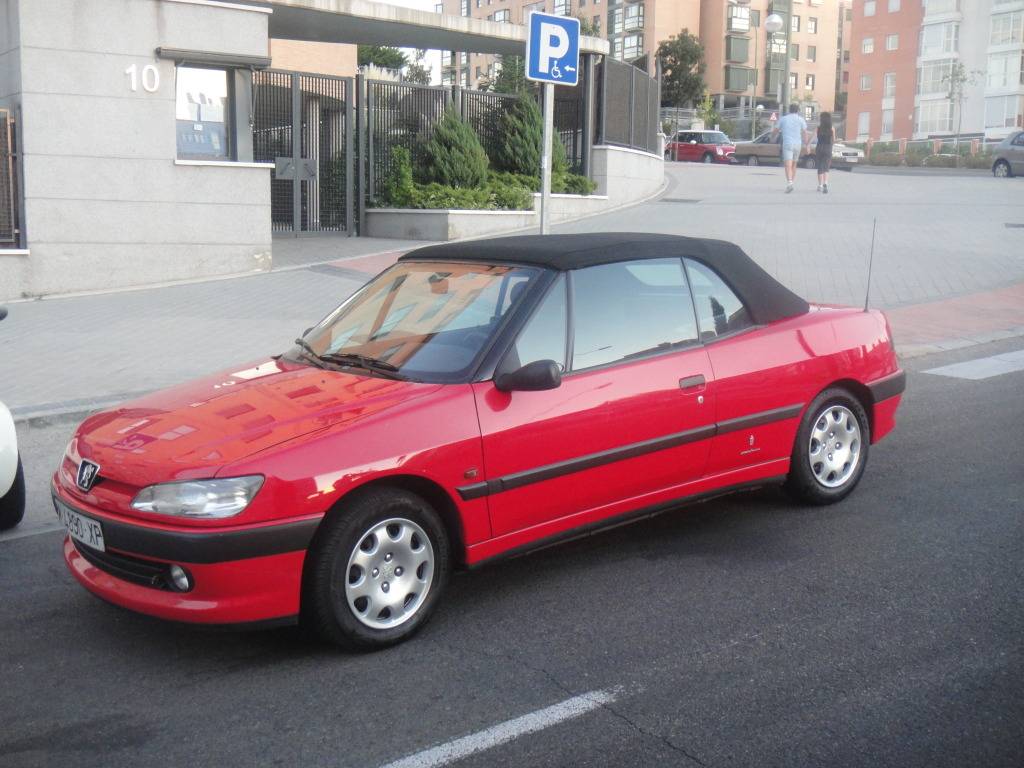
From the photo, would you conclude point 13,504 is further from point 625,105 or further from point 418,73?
point 418,73

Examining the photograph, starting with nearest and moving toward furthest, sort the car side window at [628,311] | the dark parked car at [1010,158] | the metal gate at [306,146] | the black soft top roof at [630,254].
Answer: the car side window at [628,311] → the black soft top roof at [630,254] → the metal gate at [306,146] → the dark parked car at [1010,158]

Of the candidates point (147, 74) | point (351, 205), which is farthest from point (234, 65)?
point (351, 205)

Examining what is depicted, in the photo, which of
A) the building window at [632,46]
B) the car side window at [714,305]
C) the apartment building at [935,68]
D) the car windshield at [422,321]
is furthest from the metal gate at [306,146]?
the building window at [632,46]

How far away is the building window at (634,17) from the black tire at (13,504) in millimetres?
85189

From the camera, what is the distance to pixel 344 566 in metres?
4.20

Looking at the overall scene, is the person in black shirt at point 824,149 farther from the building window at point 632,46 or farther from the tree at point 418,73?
the building window at point 632,46

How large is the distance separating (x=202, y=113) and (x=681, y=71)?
65892 mm

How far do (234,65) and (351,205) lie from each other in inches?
177

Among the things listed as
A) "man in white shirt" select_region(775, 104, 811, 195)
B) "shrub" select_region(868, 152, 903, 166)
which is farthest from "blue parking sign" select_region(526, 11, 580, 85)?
"shrub" select_region(868, 152, 903, 166)

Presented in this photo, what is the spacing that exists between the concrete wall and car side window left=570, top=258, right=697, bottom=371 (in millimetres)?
10704

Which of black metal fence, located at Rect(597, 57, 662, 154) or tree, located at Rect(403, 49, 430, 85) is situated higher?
tree, located at Rect(403, 49, 430, 85)

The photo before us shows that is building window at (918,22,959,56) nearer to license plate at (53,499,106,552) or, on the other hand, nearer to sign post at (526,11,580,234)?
sign post at (526,11,580,234)

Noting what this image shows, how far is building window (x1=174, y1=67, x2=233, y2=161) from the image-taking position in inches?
598

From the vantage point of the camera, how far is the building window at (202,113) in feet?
49.8
